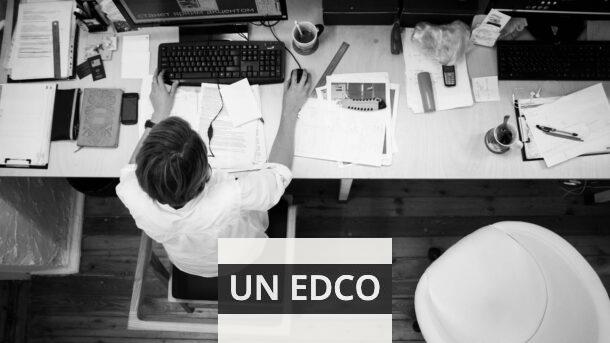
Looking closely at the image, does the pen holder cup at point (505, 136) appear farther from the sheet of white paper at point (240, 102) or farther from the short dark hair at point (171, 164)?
the short dark hair at point (171, 164)

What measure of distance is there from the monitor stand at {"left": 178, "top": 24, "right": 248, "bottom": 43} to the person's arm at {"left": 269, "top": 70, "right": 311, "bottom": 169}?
27 cm

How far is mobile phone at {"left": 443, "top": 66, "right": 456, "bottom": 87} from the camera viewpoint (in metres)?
1.42

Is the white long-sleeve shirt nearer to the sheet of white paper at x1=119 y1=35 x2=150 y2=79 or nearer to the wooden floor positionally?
the sheet of white paper at x1=119 y1=35 x2=150 y2=79

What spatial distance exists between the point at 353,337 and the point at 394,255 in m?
0.43

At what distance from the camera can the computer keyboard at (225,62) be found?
1439 millimetres

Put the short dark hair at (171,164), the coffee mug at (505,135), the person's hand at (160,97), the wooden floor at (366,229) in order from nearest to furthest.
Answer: the short dark hair at (171,164)
the coffee mug at (505,135)
the person's hand at (160,97)
the wooden floor at (366,229)

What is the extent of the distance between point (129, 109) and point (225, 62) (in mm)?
367

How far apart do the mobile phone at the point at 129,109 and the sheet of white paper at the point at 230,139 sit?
0.23 metres

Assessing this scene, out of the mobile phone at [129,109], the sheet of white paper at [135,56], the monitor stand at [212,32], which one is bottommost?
the mobile phone at [129,109]

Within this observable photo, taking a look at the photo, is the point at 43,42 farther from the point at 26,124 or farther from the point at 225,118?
the point at 225,118

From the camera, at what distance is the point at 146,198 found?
1083mm

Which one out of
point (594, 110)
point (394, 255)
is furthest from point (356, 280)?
point (594, 110)

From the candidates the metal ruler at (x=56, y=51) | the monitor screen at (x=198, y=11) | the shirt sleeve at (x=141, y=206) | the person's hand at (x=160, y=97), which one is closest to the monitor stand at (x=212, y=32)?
the monitor screen at (x=198, y=11)

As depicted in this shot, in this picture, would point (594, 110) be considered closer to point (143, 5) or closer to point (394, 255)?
point (394, 255)
